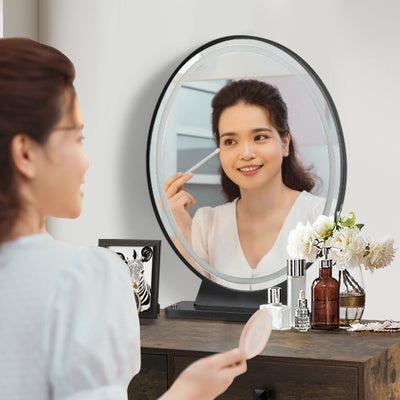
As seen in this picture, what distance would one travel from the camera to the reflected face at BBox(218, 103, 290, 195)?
170cm

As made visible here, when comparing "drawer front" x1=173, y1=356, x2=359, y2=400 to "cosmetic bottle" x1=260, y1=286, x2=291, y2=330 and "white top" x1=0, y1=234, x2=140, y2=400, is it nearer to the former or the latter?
"cosmetic bottle" x1=260, y1=286, x2=291, y2=330

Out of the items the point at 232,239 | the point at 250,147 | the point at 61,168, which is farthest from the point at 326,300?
the point at 61,168

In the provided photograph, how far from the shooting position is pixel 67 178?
0.64 meters

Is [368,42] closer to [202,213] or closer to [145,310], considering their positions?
[202,213]

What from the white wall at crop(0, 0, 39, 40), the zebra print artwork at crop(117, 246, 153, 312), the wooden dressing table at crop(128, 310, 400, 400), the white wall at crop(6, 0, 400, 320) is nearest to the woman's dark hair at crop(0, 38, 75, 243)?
the wooden dressing table at crop(128, 310, 400, 400)

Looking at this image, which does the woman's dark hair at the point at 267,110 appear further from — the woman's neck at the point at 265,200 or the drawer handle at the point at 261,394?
the drawer handle at the point at 261,394

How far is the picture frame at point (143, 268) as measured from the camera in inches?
66.3

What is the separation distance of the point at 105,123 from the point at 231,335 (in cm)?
86

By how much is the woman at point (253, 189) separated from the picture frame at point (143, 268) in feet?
0.47

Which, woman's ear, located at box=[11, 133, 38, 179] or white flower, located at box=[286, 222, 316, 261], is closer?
woman's ear, located at box=[11, 133, 38, 179]

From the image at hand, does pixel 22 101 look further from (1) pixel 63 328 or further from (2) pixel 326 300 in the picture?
(2) pixel 326 300

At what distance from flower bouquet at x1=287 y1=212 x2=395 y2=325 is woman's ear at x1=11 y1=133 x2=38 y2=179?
100 cm

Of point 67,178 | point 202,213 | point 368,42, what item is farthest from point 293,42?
point 67,178

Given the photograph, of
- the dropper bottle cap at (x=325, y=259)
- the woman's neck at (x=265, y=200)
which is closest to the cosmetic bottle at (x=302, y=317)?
the dropper bottle cap at (x=325, y=259)
